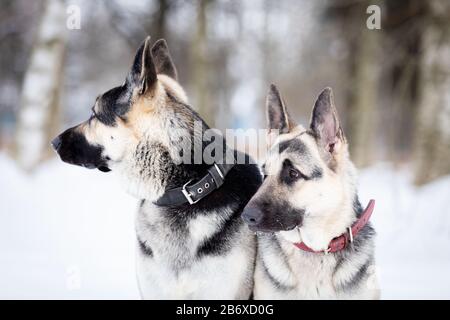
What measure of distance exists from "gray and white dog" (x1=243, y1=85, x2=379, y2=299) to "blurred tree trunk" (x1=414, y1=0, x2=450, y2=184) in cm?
481

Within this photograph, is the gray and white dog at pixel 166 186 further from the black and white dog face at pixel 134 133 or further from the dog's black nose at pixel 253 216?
the dog's black nose at pixel 253 216

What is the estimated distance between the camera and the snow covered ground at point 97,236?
391cm

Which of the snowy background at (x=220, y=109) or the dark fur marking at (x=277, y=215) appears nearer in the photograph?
the dark fur marking at (x=277, y=215)

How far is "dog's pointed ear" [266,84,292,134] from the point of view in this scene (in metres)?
3.02

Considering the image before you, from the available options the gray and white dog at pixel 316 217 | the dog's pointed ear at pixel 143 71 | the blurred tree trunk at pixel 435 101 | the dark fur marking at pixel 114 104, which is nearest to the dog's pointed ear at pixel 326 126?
the gray and white dog at pixel 316 217

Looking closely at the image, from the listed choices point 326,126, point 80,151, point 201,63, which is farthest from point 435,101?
point 80,151

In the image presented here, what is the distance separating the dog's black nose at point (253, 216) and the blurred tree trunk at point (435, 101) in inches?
208

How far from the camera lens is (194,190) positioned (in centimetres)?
281

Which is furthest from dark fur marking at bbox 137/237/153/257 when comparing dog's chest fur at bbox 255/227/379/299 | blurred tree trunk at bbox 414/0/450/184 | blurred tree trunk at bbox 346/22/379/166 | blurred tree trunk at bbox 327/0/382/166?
blurred tree trunk at bbox 346/22/379/166

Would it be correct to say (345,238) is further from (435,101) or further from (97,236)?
(435,101)

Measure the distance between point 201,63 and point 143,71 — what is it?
6.05 m

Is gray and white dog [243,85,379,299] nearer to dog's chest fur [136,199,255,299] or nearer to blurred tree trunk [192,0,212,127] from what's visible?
dog's chest fur [136,199,255,299]

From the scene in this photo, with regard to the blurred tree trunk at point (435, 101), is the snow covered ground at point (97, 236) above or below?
below

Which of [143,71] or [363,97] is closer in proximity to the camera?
[143,71]
